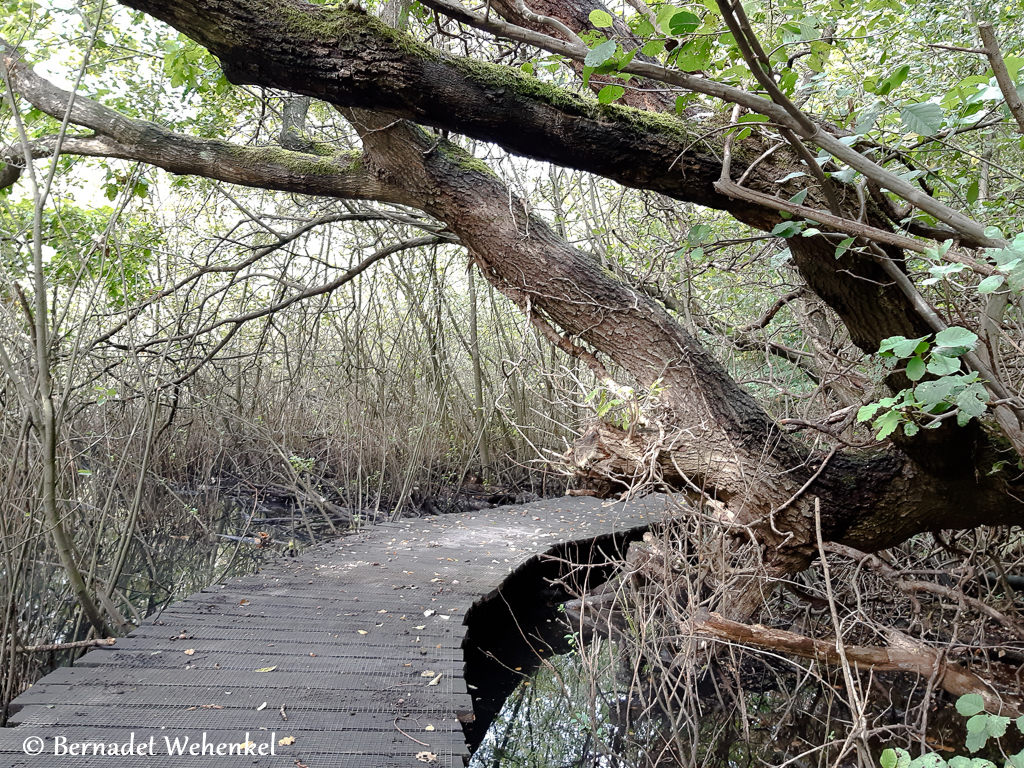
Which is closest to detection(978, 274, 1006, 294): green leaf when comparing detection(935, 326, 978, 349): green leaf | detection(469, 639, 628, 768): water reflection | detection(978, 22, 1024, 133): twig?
detection(935, 326, 978, 349): green leaf

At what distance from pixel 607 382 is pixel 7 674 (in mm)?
3035

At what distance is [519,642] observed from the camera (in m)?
4.88

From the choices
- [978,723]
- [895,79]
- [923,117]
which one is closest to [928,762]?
[978,723]

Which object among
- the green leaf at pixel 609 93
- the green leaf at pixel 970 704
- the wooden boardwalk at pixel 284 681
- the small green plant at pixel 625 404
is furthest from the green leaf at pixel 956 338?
the wooden boardwalk at pixel 284 681

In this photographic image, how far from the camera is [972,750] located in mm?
1418

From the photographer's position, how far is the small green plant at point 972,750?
126cm

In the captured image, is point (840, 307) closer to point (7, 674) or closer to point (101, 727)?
point (101, 727)

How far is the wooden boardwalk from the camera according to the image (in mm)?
2219

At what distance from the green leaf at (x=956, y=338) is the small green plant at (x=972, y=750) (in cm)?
70

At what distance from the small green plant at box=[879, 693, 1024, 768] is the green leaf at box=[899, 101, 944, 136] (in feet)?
3.97

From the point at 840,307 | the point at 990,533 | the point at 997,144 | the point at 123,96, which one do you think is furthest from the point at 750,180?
Answer: the point at 123,96

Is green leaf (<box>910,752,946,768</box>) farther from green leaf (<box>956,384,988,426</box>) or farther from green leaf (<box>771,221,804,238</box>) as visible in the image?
Result: green leaf (<box>771,221,804,238</box>)

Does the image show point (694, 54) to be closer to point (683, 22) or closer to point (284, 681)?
point (683, 22)

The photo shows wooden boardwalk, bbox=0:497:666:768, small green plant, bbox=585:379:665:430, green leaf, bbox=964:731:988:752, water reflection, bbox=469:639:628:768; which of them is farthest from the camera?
water reflection, bbox=469:639:628:768
